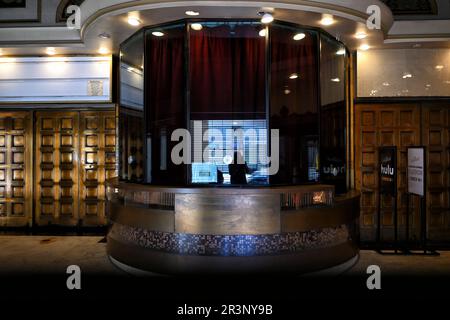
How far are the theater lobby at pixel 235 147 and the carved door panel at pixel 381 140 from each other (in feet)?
0.08

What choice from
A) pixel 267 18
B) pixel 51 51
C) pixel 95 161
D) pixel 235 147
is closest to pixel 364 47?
pixel 267 18

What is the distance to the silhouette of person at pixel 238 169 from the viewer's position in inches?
180

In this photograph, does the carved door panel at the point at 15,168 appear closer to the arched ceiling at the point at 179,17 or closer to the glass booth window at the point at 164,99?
the arched ceiling at the point at 179,17

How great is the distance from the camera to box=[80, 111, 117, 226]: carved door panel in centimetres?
671

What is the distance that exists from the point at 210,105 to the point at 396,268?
344 cm

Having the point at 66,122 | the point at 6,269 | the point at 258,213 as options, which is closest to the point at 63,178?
the point at 66,122

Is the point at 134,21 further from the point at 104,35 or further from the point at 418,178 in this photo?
the point at 418,178

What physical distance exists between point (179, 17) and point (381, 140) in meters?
4.07

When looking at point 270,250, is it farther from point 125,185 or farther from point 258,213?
point 125,185

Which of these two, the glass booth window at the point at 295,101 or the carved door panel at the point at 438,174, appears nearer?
the glass booth window at the point at 295,101

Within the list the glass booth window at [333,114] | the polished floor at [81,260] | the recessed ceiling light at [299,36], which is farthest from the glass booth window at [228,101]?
the polished floor at [81,260]

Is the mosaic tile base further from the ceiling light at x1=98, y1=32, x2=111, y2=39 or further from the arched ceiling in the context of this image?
the ceiling light at x1=98, y1=32, x2=111, y2=39

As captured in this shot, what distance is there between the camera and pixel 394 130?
6.08 m

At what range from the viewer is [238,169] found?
4582mm
